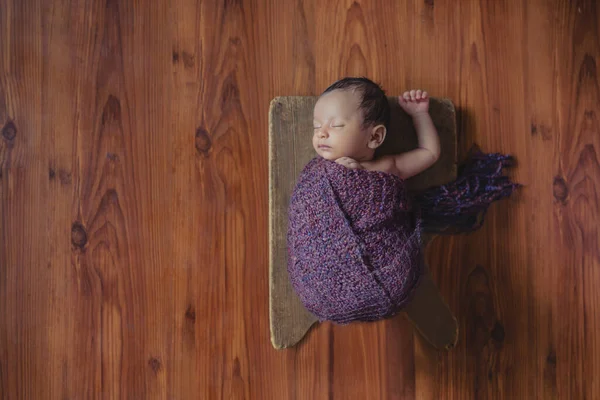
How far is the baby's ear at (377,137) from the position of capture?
761mm

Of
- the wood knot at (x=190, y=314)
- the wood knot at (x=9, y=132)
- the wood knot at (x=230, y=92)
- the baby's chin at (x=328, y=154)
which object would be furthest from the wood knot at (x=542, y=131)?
the wood knot at (x=9, y=132)

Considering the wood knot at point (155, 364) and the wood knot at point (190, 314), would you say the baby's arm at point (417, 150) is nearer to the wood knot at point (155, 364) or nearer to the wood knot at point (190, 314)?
the wood knot at point (190, 314)

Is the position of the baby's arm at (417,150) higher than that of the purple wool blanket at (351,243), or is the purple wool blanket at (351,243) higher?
the baby's arm at (417,150)

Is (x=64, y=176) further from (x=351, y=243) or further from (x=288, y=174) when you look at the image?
(x=351, y=243)

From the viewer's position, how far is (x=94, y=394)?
2.90 feet

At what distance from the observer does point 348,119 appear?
0.73 metres

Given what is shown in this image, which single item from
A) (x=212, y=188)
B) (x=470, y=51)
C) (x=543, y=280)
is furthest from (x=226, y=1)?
(x=543, y=280)

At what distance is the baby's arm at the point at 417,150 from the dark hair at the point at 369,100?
0.25ft

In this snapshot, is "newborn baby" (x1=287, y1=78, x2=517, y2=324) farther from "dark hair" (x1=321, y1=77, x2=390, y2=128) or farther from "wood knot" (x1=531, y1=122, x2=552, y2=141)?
"wood knot" (x1=531, y1=122, x2=552, y2=141)

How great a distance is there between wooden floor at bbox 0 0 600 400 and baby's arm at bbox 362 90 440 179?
0.11m

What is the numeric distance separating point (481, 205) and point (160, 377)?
719 millimetres

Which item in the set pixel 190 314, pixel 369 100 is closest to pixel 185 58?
pixel 369 100

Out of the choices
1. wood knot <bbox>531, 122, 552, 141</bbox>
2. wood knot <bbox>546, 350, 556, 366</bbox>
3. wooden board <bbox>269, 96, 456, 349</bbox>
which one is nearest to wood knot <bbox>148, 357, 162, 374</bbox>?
wooden board <bbox>269, 96, 456, 349</bbox>

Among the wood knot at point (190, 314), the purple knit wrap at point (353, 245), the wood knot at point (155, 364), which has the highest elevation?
the purple knit wrap at point (353, 245)
